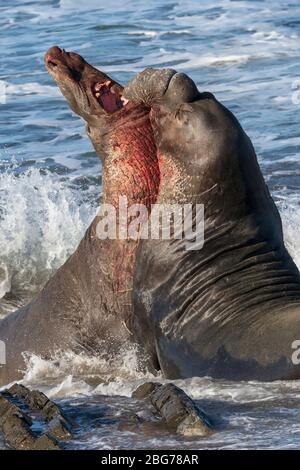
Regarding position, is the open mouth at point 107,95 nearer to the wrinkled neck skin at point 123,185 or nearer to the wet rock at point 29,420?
the wrinkled neck skin at point 123,185

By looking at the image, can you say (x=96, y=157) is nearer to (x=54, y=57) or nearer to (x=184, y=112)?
(x=54, y=57)

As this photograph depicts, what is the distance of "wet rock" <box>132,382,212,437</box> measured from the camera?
685 cm

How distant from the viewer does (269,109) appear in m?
18.6

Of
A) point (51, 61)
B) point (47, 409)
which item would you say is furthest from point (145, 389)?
point (51, 61)

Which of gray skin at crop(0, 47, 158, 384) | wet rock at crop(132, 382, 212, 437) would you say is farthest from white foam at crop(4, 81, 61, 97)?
wet rock at crop(132, 382, 212, 437)

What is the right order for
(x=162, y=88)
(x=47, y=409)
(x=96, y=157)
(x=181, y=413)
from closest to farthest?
1. (x=181, y=413)
2. (x=47, y=409)
3. (x=162, y=88)
4. (x=96, y=157)

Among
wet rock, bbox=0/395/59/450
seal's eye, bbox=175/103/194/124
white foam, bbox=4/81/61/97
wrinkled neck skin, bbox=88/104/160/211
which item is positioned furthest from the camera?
white foam, bbox=4/81/61/97

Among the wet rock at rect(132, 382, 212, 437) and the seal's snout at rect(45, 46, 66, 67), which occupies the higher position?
the seal's snout at rect(45, 46, 66, 67)

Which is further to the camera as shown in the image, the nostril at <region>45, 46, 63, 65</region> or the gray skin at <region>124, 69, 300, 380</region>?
the nostril at <region>45, 46, 63, 65</region>

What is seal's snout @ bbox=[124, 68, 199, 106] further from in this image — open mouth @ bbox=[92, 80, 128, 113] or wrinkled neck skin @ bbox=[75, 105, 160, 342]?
open mouth @ bbox=[92, 80, 128, 113]

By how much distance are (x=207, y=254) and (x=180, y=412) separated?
5.98 ft

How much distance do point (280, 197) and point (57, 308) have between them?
5144 mm

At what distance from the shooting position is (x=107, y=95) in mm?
9555

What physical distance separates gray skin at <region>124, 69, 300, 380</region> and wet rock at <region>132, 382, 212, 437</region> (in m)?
1.01
